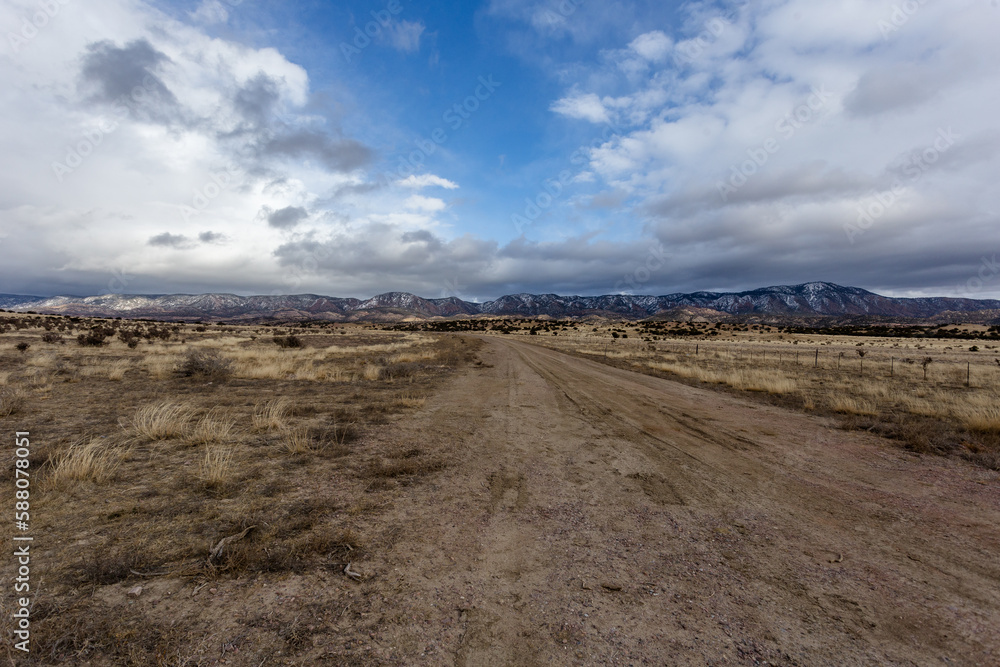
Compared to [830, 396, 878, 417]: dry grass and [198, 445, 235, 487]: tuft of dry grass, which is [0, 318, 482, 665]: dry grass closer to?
[198, 445, 235, 487]: tuft of dry grass

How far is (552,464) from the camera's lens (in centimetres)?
705

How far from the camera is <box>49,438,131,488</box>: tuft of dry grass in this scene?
17.5 ft

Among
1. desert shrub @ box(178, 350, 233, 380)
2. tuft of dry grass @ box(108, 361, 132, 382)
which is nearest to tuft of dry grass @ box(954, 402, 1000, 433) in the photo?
desert shrub @ box(178, 350, 233, 380)

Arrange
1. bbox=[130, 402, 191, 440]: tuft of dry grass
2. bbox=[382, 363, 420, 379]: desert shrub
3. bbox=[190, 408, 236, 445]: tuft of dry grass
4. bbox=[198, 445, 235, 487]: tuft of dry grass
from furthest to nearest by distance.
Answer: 1. bbox=[382, 363, 420, 379]: desert shrub
2. bbox=[130, 402, 191, 440]: tuft of dry grass
3. bbox=[190, 408, 236, 445]: tuft of dry grass
4. bbox=[198, 445, 235, 487]: tuft of dry grass

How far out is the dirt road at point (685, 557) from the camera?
10.2 feet

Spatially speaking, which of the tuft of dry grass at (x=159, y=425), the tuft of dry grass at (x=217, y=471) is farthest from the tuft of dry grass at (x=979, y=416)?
the tuft of dry grass at (x=159, y=425)

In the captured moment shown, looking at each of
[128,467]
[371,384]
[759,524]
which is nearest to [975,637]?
[759,524]

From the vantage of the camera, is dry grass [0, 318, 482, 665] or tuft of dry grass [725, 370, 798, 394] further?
tuft of dry grass [725, 370, 798, 394]

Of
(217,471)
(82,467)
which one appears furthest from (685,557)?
(82,467)

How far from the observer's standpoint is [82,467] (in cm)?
549

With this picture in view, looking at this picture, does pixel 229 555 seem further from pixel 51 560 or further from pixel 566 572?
pixel 566 572

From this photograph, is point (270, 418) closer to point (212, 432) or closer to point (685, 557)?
point (212, 432)

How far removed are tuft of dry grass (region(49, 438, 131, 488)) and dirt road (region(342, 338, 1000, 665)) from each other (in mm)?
4168

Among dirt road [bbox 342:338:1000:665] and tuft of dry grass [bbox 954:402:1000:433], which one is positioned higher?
tuft of dry grass [bbox 954:402:1000:433]
